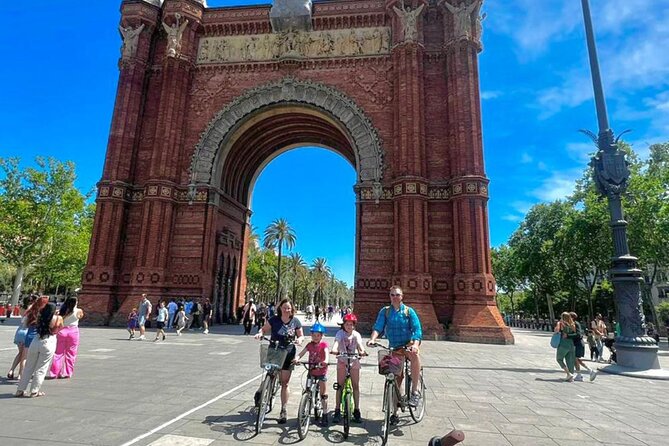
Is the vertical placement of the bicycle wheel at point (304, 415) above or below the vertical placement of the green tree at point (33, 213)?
below

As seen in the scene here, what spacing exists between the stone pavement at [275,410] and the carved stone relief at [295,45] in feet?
66.6

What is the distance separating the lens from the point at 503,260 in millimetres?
57500

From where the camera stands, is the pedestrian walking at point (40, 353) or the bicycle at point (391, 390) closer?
the bicycle at point (391, 390)

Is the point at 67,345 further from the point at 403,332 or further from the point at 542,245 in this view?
the point at 542,245

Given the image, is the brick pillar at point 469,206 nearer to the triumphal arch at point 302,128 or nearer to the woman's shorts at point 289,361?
the triumphal arch at point 302,128

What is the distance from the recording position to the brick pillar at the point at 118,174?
21.9m

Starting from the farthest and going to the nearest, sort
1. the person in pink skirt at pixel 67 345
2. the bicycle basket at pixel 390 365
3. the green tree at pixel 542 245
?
the green tree at pixel 542 245, the person in pink skirt at pixel 67 345, the bicycle basket at pixel 390 365

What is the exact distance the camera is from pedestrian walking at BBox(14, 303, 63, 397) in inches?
255

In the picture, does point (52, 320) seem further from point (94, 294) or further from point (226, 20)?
point (226, 20)

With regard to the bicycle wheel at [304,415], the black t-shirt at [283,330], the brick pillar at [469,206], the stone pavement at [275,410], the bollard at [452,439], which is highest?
the brick pillar at [469,206]

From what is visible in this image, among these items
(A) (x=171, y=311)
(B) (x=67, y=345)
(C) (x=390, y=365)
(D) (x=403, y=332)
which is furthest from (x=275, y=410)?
(A) (x=171, y=311)

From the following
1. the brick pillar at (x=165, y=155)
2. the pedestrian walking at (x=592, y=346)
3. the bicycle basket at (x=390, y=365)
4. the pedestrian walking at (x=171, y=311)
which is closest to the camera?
the bicycle basket at (x=390, y=365)

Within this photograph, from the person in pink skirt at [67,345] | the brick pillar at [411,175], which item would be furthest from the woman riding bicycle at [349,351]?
the brick pillar at [411,175]

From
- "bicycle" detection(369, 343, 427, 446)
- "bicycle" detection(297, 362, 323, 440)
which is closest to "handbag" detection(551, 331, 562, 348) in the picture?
"bicycle" detection(369, 343, 427, 446)
